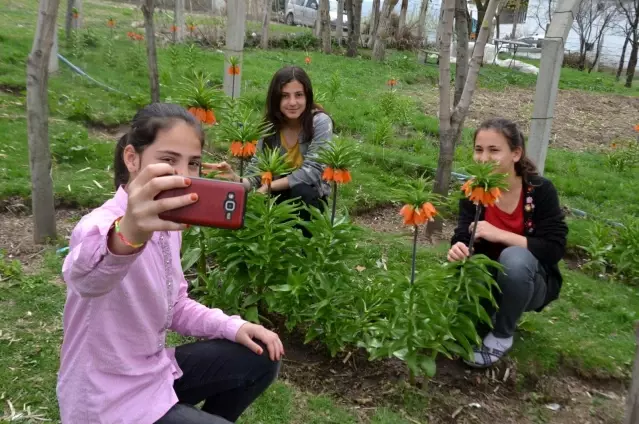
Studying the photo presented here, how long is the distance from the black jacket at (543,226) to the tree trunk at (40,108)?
2.43 metres

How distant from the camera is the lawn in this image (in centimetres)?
A: 286

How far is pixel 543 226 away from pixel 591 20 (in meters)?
27.3

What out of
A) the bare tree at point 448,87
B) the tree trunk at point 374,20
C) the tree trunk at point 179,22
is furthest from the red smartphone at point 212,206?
the tree trunk at point 374,20

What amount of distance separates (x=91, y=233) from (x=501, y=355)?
239cm

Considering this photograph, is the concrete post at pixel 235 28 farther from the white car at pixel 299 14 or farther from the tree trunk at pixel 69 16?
the white car at pixel 299 14

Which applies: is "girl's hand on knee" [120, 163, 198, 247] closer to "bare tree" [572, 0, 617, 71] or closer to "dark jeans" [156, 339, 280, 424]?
"dark jeans" [156, 339, 280, 424]

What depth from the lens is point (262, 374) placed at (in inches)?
84.9

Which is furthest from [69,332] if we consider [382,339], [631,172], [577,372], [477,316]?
[631,172]

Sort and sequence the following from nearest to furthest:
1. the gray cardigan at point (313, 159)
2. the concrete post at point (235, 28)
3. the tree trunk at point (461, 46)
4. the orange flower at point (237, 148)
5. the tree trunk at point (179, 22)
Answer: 1. the orange flower at point (237, 148)
2. the gray cardigan at point (313, 159)
3. the concrete post at point (235, 28)
4. the tree trunk at point (461, 46)
5. the tree trunk at point (179, 22)

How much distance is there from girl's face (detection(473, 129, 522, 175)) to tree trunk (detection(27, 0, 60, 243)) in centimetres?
248

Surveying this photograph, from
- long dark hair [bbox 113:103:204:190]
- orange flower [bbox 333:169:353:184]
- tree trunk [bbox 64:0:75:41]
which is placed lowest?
orange flower [bbox 333:169:353:184]

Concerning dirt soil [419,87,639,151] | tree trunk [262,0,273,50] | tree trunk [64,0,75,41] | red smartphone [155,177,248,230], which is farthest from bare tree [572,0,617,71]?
red smartphone [155,177,248,230]

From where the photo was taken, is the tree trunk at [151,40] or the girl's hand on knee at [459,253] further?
the tree trunk at [151,40]

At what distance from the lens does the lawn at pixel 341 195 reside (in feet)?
9.38
